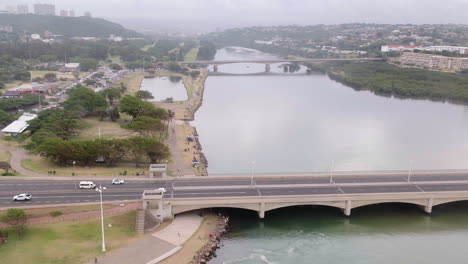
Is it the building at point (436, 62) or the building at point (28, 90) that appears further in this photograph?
the building at point (436, 62)

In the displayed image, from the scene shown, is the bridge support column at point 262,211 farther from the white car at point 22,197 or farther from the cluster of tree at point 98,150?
the white car at point 22,197

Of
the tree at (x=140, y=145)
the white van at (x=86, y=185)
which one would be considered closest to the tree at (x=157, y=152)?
the tree at (x=140, y=145)

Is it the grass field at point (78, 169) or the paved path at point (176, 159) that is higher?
the grass field at point (78, 169)

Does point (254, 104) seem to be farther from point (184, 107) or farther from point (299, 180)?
point (299, 180)

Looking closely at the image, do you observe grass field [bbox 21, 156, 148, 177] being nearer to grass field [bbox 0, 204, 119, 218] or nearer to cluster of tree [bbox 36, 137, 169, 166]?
cluster of tree [bbox 36, 137, 169, 166]

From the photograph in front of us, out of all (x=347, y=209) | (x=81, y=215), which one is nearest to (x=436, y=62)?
(x=347, y=209)

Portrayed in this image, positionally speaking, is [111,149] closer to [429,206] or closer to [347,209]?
[347,209]

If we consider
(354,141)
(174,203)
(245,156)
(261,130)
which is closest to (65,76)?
(261,130)
